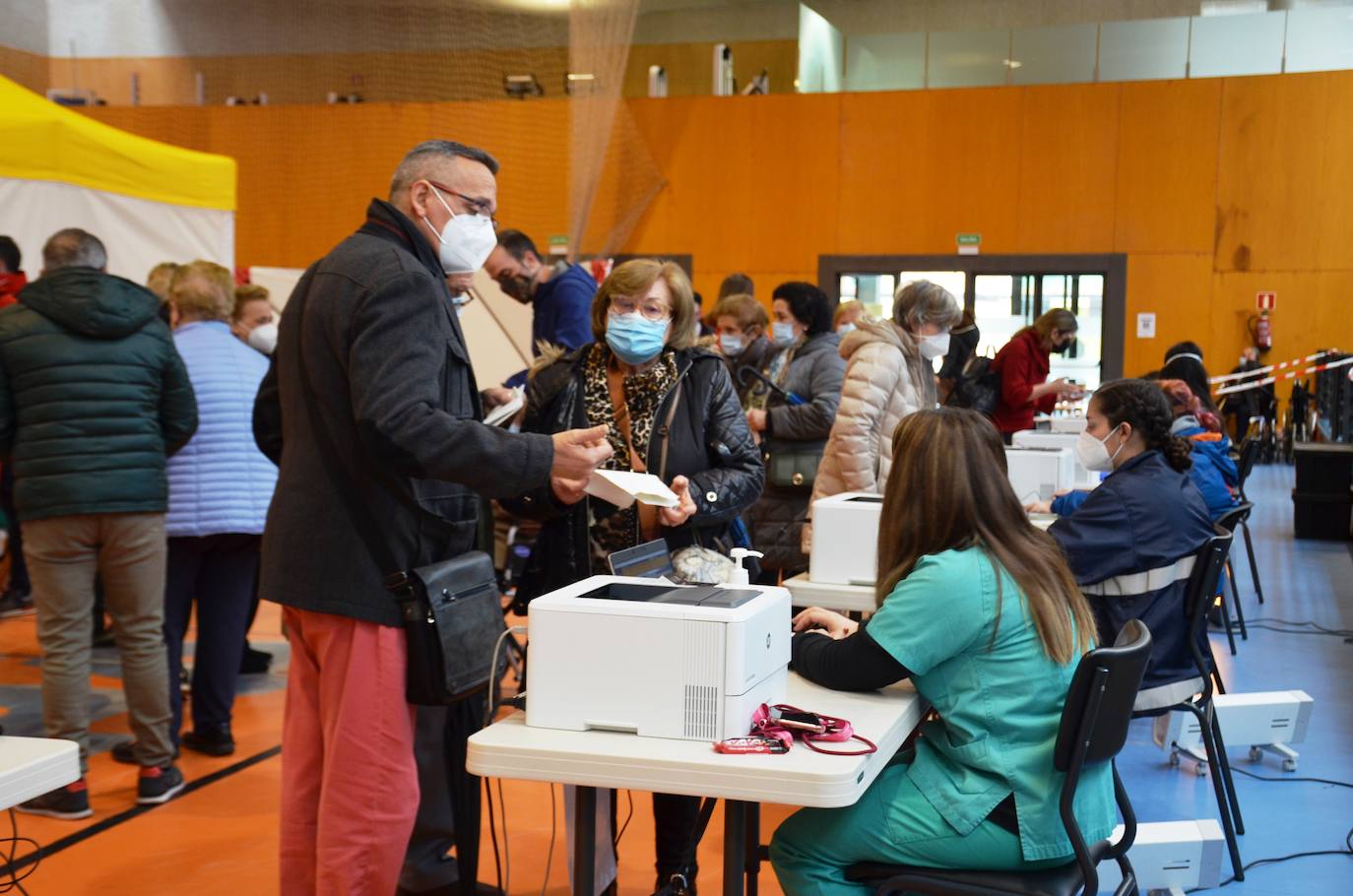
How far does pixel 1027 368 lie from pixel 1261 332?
617 cm

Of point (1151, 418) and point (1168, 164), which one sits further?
point (1168, 164)

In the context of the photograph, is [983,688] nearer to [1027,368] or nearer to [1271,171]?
[1027,368]

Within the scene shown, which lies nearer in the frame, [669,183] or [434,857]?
[434,857]

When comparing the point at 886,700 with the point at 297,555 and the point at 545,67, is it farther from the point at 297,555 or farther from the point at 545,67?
the point at 545,67

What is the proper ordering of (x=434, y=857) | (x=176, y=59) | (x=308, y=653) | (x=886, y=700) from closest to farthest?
1. (x=886, y=700)
2. (x=308, y=653)
3. (x=434, y=857)
4. (x=176, y=59)

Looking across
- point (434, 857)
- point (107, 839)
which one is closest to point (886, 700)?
point (434, 857)

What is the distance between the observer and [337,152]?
1261cm

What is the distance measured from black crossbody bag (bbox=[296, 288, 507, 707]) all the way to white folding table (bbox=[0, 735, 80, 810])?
0.56 m

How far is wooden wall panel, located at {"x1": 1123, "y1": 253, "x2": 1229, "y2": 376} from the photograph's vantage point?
11.5 metres

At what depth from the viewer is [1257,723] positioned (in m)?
4.05

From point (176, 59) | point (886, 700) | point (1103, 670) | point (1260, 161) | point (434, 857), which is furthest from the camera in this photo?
point (176, 59)

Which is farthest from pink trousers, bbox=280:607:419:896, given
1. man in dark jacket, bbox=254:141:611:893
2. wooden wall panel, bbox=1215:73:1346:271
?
wooden wall panel, bbox=1215:73:1346:271

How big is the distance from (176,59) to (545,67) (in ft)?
12.7

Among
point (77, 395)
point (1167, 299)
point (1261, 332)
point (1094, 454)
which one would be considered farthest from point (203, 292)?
point (1261, 332)
